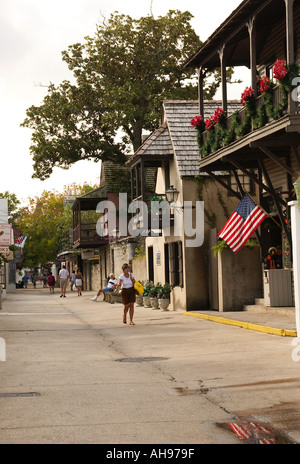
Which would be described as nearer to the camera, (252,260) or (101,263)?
(252,260)

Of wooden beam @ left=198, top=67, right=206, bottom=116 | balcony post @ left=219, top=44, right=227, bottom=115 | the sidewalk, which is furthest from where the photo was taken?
wooden beam @ left=198, top=67, right=206, bottom=116

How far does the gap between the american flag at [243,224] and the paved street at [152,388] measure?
14.0ft

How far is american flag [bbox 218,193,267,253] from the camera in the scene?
21.5m

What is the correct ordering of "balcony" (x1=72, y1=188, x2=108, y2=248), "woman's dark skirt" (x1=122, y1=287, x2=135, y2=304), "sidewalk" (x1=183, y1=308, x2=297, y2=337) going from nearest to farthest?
"sidewalk" (x1=183, y1=308, x2=297, y2=337) < "woman's dark skirt" (x1=122, y1=287, x2=135, y2=304) < "balcony" (x1=72, y1=188, x2=108, y2=248)

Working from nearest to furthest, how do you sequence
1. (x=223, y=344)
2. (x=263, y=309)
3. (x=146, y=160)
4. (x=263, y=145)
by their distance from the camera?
(x=223, y=344) < (x=263, y=145) < (x=263, y=309) < (x=146, y=160)

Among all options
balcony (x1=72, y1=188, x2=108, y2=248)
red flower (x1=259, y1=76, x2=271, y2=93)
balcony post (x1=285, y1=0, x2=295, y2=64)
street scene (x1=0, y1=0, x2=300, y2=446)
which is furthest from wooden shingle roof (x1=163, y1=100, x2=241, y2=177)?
balcony (x1=72, y1=188, x2=108, y2=248)

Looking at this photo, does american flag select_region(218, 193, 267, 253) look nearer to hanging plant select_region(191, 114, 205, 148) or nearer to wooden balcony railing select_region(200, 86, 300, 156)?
wooden balcony railing select_region(200, 86, 300, 156)

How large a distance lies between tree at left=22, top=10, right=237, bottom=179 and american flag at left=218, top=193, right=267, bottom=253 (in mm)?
19009

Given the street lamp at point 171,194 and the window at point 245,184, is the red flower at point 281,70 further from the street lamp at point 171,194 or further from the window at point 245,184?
the street lamp at point 171,194

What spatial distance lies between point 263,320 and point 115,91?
25.1 meters

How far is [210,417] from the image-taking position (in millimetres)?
7770
